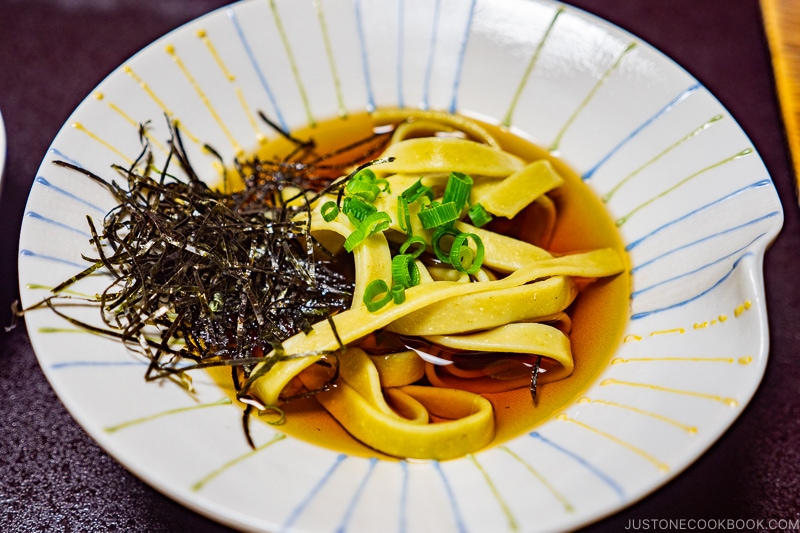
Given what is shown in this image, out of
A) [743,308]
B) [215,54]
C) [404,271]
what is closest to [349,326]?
[404,271]

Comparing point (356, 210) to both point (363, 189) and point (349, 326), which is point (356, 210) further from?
point (349, 326)

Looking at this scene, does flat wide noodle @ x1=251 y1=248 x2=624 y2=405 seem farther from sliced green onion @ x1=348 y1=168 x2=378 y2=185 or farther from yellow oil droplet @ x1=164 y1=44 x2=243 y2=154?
yellow oil droplet @ x1=164 y1=44 x2=243 y2=154

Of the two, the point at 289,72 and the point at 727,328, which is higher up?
the point at 289,72

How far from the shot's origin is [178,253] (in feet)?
7.07

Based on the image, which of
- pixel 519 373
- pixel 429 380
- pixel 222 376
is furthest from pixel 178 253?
pixel 519 373

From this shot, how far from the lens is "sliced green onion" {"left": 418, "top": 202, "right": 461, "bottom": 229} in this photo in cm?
223

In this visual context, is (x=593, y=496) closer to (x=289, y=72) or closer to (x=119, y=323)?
(x=119, y=323)

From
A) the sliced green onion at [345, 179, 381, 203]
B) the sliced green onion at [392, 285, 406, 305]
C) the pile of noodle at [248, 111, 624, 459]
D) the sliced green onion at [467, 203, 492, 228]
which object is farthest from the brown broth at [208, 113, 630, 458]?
the sliced green onion at [345, 179, 381, 203]

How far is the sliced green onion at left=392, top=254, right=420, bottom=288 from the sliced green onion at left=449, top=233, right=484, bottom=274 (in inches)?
5.4

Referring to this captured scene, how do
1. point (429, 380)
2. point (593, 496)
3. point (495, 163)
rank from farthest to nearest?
point (495, 163)
point (429, 380)
point (593, 496)

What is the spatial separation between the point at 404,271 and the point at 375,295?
0.13 m

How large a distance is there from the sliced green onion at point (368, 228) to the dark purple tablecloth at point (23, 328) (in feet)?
3.14

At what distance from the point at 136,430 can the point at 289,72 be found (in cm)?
180

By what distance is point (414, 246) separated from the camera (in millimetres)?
2377
